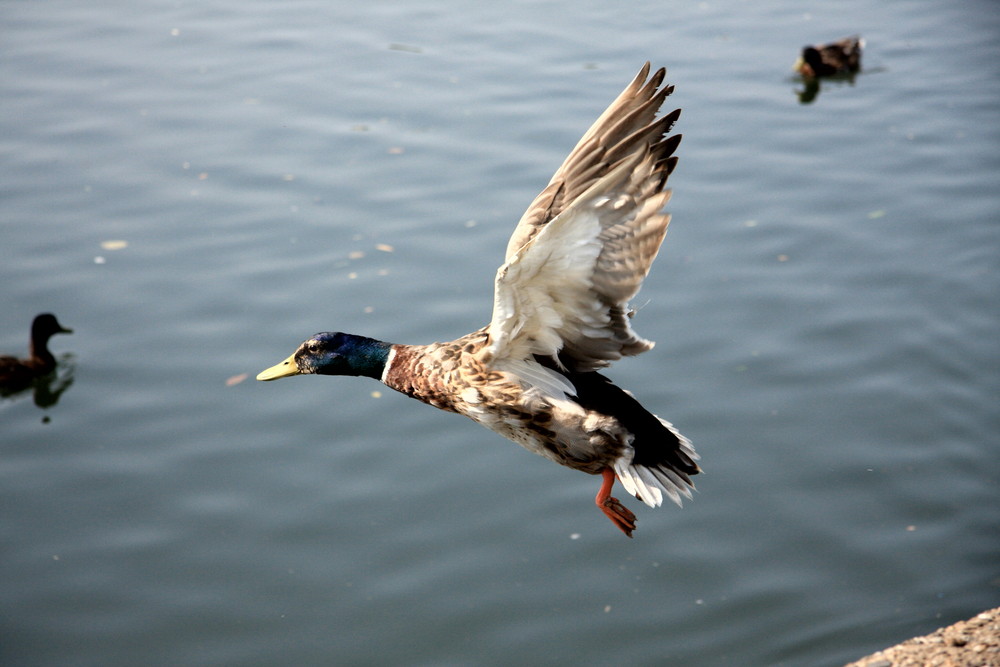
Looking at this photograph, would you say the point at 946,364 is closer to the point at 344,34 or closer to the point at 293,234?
the point at 293,234

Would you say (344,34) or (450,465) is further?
(344,34)

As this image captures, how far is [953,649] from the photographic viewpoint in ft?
15.1

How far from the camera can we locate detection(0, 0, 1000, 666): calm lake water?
589 cm

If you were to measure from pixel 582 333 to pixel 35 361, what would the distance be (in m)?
5.02

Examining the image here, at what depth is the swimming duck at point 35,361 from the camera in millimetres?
7480

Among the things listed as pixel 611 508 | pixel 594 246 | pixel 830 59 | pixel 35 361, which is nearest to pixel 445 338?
pixel 35 361

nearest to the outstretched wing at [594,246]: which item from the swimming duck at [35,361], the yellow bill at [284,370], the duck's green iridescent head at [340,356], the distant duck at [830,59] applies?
the duck's green iridescent head at [340,356]

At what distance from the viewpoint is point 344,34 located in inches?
483

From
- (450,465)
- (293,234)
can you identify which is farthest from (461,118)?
(450,465)

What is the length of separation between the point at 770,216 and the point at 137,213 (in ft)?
17.5

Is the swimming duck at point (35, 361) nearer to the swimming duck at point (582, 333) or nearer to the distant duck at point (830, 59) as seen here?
the swimming duck at point (582, 333)

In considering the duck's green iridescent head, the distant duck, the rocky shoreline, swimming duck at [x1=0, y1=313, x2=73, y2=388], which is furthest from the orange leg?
the distant duck

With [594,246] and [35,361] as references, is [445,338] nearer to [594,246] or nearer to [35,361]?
[35,361]

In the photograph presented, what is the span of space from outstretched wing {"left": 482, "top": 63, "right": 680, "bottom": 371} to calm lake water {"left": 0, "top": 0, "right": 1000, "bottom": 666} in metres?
2.38
